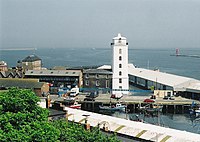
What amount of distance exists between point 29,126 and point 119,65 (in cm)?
2975

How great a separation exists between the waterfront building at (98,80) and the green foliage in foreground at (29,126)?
2770 cm

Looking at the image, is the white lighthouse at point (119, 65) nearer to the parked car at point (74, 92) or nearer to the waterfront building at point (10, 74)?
the parked car at point (74, 92)

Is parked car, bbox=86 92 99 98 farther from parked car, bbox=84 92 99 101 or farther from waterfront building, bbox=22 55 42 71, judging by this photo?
waterfront building, bbox=22 55 42 71

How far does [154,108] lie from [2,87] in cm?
1432

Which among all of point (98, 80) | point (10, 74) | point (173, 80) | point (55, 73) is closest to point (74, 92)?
point (98, 80)

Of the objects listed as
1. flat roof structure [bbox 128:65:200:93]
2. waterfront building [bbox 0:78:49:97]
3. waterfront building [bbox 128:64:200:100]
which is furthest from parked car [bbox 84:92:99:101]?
flat roof structure [bbox 128:65:200:93]

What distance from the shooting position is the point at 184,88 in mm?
38000

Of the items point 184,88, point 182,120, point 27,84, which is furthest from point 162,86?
point 27,84

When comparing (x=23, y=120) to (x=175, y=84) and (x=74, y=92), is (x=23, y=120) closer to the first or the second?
(x=74, y=92)

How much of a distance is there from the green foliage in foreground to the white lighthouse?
26.9 metres

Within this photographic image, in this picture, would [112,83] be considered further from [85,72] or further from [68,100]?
[68,100]

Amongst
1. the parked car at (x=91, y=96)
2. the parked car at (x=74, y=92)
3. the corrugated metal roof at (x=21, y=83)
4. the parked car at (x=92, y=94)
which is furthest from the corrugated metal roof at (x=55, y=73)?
the corrugated metal roof at (x=21, y=83)

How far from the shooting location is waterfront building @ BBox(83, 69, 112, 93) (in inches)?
1603

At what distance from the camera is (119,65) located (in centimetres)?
4006
